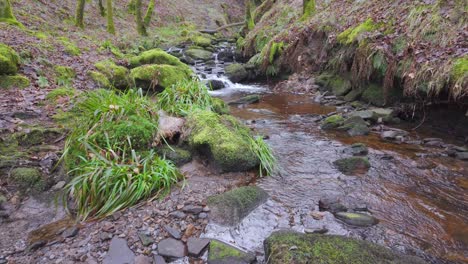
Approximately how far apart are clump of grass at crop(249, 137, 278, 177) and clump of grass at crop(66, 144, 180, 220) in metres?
1.26

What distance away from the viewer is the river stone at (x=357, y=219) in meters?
3.15

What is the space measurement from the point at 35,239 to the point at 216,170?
7.10 feet

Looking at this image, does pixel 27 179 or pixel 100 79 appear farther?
pixel 100 79

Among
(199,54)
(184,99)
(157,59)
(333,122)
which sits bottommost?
(333,122)

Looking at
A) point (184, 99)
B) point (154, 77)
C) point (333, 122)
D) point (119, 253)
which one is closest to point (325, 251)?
point (119, 253)

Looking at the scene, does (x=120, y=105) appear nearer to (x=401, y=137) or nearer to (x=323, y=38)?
(x=401, y=137)

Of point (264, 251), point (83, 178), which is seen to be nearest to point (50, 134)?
point (83, 178)

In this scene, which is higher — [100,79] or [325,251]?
[100,79]

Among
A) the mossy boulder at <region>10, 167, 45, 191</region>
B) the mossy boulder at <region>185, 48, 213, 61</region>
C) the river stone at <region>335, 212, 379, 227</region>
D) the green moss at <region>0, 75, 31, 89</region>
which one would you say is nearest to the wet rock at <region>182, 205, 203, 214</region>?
the river stone at <region>335, 212, 379, 227</region>

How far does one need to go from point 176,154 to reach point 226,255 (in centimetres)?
197

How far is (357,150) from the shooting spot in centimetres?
509

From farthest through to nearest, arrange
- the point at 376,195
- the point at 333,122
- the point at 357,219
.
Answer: the point at 333,122
the point at 376,195
the point at 357,219

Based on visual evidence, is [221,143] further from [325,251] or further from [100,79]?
[100,79]

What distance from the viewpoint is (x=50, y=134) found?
422 cm
